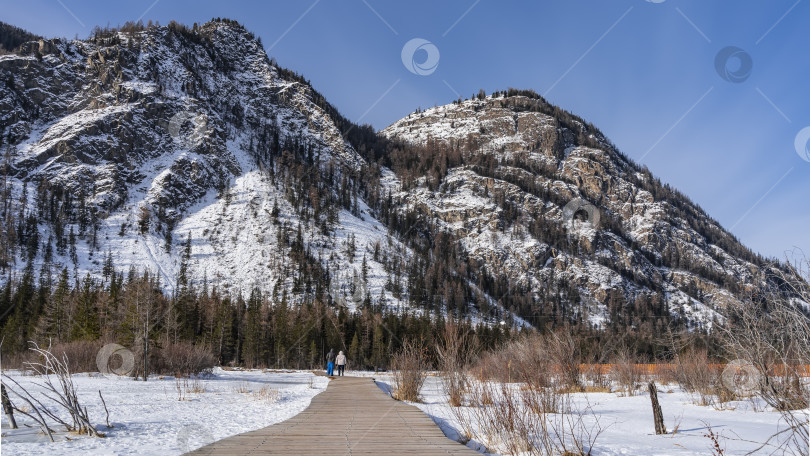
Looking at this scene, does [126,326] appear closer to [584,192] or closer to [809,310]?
[809,310]

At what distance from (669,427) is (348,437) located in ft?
25.8

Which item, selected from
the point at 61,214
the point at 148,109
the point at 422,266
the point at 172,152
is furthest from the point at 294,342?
the point at 148,109

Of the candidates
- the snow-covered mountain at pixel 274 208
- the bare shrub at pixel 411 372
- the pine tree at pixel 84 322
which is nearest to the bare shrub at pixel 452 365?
the bare shrub at pixel 411 372

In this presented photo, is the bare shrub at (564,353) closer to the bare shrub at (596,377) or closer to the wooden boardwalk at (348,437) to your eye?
the bare shrub at (596,377)

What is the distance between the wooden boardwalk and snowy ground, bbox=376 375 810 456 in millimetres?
906

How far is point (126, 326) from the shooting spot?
1256 inches

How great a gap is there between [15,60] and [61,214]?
6535 centimetres

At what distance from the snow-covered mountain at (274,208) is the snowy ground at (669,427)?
8572 cm

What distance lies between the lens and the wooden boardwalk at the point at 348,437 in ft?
19.7

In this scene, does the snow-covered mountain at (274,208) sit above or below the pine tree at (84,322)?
above

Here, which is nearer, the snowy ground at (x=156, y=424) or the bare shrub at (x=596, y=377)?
the snowy ground at (x=156, y=424)

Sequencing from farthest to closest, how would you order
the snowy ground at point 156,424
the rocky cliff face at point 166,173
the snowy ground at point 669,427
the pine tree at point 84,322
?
the rocky cliff face at point 166,173 < the pine tree at point 84,322 < the snowy ground at point 669,427 < the snowy ground at point 156,424

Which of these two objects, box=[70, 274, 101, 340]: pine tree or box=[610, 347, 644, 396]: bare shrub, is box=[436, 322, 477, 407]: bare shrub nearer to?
box=[610, 347, 644, 396]: bare shrub

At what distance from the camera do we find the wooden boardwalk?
6.00 m
